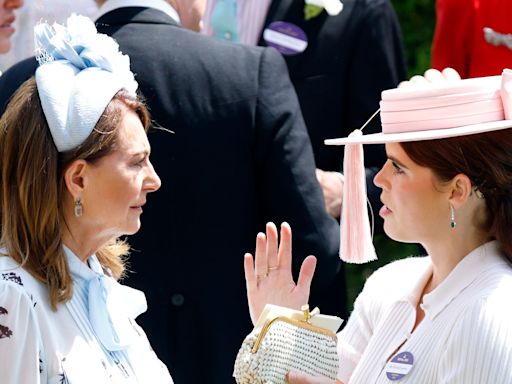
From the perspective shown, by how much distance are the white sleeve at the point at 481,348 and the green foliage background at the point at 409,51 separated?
3.24m

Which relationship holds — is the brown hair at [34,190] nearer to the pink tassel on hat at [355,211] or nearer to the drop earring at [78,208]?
the drop earring at [78,208]

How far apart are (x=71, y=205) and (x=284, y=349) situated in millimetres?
666

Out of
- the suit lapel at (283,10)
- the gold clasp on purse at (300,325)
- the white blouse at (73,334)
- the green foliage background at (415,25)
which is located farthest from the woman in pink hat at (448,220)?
the green foliage background at (415,25)

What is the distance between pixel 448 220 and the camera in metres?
3.14

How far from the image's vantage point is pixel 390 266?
11.4 ft

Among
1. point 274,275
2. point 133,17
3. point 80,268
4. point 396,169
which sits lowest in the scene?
Answer: point 274,275

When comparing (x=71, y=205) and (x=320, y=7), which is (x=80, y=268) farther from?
(x=320, y=7)

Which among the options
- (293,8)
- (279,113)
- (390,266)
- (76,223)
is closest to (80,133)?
(76,223)

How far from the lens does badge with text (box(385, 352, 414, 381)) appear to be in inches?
121

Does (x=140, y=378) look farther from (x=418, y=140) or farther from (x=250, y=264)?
(x=418, y=140)

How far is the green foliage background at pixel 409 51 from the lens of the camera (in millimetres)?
6270

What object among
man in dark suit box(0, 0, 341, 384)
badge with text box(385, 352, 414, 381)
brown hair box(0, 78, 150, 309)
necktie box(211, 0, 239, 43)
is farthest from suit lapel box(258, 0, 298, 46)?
badge with text box(385, 352, 414, 381)

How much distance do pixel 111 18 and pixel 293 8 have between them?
3.36ft

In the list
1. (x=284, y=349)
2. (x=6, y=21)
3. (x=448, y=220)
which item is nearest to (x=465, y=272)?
(x=448, y=220)
